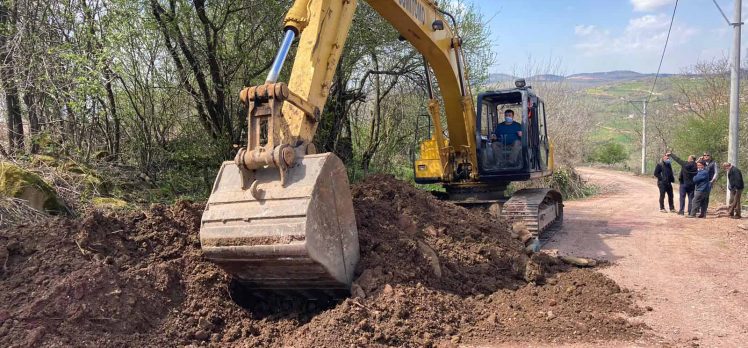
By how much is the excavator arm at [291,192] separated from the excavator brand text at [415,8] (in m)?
1.62

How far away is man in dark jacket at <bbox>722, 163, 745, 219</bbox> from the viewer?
11906mm

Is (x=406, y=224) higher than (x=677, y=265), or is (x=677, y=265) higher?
(x=406, y=224)

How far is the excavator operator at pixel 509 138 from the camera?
922 centimetres

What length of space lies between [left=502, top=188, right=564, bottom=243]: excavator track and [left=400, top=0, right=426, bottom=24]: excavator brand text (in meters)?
3.09

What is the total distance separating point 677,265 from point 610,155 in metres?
41.2

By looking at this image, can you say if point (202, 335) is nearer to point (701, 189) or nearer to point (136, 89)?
point (136, 89)

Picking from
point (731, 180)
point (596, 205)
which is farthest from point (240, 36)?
point (596, 205)

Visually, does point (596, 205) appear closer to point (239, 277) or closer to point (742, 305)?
point (742, 305)

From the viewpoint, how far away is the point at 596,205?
1698cm

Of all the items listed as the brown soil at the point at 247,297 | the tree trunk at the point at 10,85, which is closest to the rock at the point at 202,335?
the brown soil at the point at 247,297

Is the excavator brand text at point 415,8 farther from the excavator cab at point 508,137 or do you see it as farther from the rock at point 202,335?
the rock at point 202,335

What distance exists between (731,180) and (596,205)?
16.4ft

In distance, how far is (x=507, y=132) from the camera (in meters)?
9.34

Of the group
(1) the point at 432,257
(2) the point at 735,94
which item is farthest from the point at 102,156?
(2) the point at 735,94
